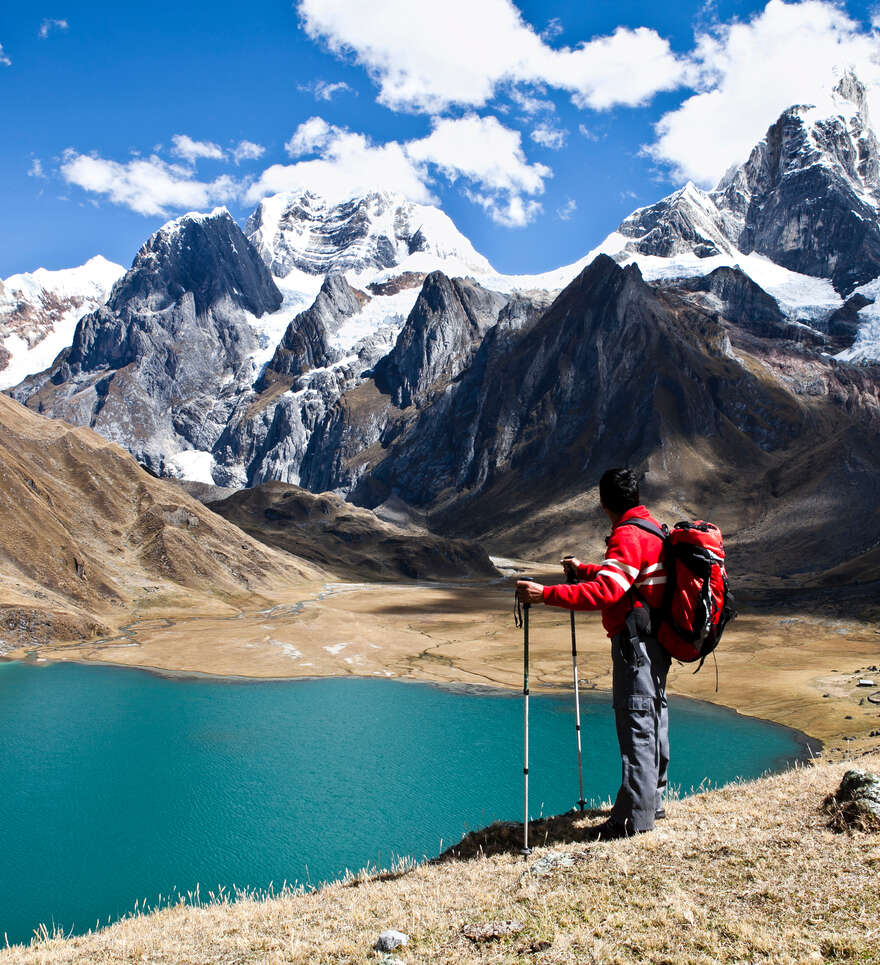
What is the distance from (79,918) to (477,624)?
62.7 meters

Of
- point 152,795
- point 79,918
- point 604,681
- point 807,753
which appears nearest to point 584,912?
point 79,918

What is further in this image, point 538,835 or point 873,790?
point 538,835

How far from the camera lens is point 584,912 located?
7270 mm

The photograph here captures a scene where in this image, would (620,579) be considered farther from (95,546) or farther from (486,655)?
(95,546)

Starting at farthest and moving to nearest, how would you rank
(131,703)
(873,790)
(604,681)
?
(604,681) → (131,703) → (873,790)

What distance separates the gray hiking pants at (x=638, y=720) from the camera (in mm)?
9211

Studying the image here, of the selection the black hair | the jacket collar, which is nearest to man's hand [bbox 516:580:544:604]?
the jacket collar

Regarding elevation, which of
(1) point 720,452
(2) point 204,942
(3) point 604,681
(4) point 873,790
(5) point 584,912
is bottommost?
(3) point 604,681

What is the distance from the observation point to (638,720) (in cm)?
928

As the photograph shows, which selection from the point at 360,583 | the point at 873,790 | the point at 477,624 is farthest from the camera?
the point at 360,583

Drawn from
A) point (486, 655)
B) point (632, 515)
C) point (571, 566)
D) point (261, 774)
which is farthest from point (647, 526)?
point (486, 655)

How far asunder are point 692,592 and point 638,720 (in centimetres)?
177

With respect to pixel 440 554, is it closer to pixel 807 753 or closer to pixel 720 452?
pixel 720 452

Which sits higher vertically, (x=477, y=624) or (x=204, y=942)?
(x=204, y=942)
